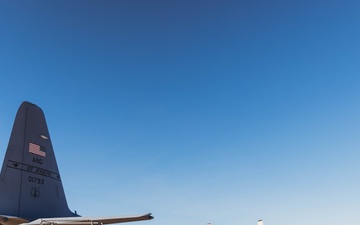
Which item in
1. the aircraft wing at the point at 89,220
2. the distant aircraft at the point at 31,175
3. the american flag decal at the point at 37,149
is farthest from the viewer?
the american flag decal at the point at 37,149

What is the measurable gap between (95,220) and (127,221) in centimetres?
120

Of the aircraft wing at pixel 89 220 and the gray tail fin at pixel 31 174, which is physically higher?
the gray tail fin at pixel 31 174

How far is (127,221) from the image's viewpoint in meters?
11.3

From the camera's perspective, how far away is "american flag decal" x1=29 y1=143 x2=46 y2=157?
50.5ft

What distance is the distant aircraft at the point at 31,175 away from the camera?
13.6 metres

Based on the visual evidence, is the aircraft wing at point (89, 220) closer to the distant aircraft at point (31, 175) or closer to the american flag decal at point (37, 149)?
the distant aircraft at point (31, 175)

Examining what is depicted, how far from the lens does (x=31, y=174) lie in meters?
14.9

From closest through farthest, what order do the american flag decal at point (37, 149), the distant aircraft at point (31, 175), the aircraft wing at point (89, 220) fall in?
the aircraft wing at point (89, 220)
the distant aircraft at point (31, 175)
the american flag decal at point (37, 149)

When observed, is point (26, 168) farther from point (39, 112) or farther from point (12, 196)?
point (39, 112)

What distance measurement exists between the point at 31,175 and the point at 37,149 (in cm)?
145

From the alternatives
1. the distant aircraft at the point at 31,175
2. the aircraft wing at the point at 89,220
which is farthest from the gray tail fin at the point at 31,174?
the aircraft wing at the point at 89,220

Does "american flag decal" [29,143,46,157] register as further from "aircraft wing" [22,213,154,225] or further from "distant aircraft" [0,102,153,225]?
"aircraft wing" [22,213,154,225]

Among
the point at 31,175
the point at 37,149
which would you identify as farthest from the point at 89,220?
the point at 37,149

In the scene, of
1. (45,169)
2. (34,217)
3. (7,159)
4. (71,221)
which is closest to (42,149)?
(45,169)
